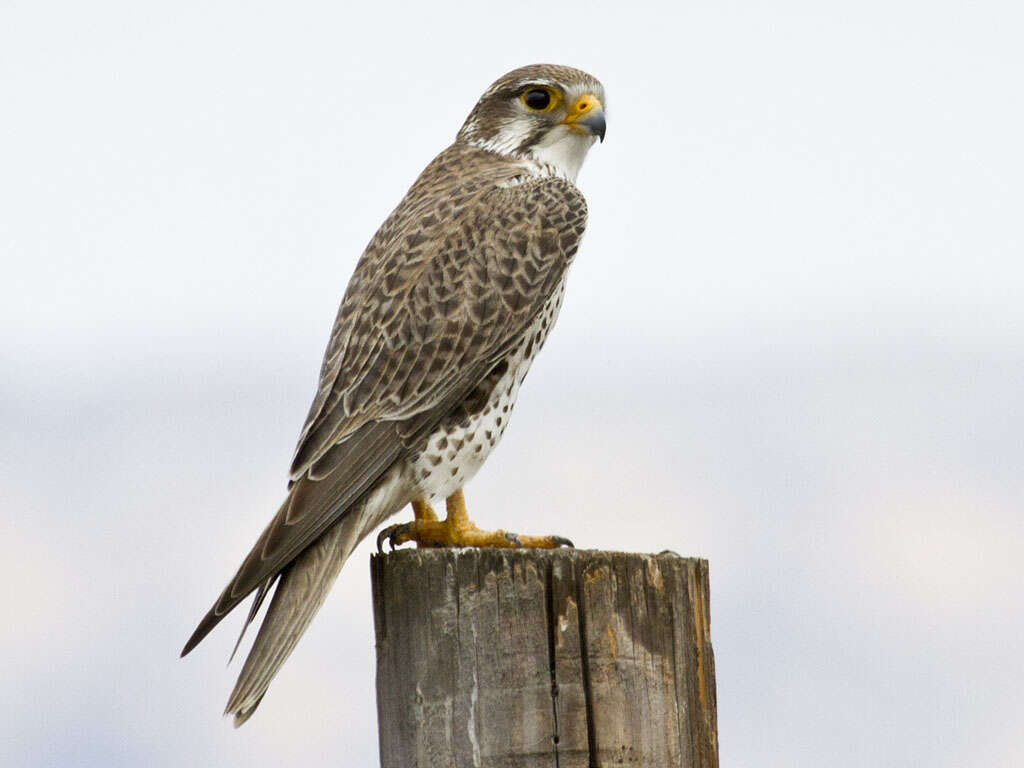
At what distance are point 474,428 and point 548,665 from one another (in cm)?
164

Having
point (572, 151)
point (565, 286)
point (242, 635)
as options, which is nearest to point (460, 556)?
point (242, 635)

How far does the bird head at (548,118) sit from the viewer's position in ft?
19.3

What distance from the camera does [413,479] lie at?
16.3 feet

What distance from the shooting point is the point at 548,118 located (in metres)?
5.91

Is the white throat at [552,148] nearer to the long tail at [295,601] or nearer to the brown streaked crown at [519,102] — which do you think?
the brown streaked crown at [519,102]

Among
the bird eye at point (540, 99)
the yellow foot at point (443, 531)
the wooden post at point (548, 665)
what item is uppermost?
the bird eye at point (540, 99)

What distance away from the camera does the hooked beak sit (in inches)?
229

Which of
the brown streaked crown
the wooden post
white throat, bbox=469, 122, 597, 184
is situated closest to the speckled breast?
white throat, bbox=469, 122, 597, 184

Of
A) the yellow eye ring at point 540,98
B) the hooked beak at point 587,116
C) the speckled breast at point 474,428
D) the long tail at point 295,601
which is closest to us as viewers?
the long tail at point 295,601

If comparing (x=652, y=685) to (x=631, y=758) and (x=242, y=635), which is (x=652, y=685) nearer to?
(x=631, y=758)

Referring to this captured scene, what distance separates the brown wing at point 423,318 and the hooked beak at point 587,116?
34cm

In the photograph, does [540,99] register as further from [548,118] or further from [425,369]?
[425,369]

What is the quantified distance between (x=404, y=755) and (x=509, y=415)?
1848 mm

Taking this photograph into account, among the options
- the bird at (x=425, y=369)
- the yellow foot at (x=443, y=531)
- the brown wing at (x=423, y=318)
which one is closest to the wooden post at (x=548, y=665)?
the bird at (x=425, y=369)
